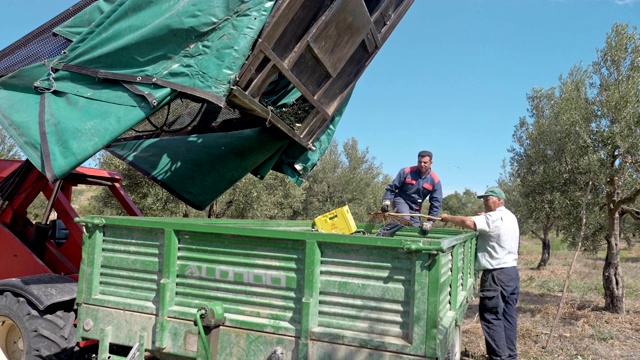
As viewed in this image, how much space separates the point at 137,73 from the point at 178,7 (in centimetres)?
59

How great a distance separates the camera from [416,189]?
22.5 ft

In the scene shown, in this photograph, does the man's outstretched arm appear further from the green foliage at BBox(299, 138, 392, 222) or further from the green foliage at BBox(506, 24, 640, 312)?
the green foliage at BBox(299, 138, 392, 222)

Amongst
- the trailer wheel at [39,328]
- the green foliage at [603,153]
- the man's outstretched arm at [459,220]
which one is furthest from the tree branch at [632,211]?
the trailer wheel at [39,328]

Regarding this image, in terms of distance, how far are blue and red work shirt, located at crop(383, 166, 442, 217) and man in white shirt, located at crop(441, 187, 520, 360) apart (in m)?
1.57

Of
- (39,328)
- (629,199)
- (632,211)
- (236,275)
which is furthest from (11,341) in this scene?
(632,211)

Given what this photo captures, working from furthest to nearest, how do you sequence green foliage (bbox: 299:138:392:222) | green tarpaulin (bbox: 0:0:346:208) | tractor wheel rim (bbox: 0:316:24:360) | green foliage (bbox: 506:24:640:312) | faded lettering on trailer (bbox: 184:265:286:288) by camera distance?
green foliage (bbox: 299:138:392:222) < green foliage (bbox: 506:24:640:312) < tractor wheel rim (bbox: 0:316:24:360) < green tarpaulin (bbox: 0:0:346:208) < faded lettering on trailer (bbox: 184:265:286:288)

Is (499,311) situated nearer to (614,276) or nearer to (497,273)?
(497,273)

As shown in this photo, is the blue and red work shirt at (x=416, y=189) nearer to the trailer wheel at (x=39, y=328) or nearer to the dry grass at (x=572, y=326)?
the dry grass at (x=572, y=326)

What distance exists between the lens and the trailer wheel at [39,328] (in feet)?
12.3

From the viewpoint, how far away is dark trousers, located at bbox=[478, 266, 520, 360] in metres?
4.88

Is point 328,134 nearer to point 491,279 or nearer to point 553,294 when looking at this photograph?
point 491,279

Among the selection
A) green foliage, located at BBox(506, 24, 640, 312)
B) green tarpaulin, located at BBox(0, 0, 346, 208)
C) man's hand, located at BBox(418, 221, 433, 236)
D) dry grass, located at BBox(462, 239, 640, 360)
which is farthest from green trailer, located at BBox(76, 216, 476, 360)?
green foliage, located at BBox(506, 24, 640, 312)

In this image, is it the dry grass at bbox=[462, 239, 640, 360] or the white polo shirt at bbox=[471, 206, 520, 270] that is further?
the dry grass at bbox=[462, 239, 640, 360]

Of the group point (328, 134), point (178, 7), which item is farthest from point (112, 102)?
point (328, 134)
